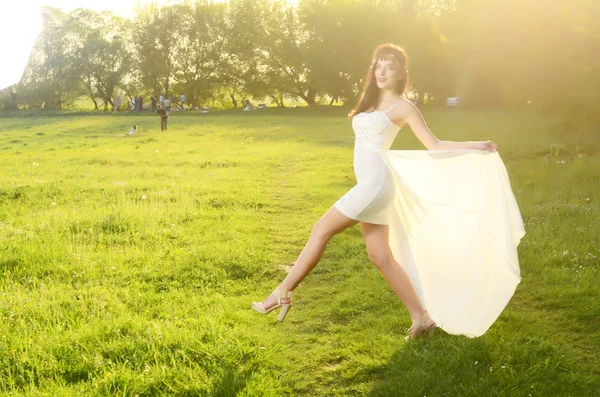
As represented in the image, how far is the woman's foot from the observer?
18.1ft

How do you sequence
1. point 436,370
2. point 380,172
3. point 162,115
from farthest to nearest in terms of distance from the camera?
point 162,115
point 380,172
point 436,370

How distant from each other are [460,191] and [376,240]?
92 centimetres

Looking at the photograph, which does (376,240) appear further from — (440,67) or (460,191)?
(440,67)

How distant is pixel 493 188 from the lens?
17.4 ft

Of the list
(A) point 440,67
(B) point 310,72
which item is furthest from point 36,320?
(B) point 310,72

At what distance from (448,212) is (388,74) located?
56.1 inches

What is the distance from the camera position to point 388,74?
17.7 ft

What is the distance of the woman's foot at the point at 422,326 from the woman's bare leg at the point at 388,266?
47 millimetres

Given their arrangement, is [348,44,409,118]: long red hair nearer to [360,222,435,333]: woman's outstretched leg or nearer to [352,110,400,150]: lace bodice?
[352,110,400,150]: lace bodice

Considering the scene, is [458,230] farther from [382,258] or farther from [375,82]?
[375,82]

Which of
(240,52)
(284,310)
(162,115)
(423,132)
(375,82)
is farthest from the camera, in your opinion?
(240,52)

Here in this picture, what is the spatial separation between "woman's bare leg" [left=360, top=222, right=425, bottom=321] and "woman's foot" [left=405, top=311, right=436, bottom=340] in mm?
47

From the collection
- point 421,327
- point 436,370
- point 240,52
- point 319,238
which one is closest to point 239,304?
point 319,238

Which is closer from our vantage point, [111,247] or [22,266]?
[22,266]
